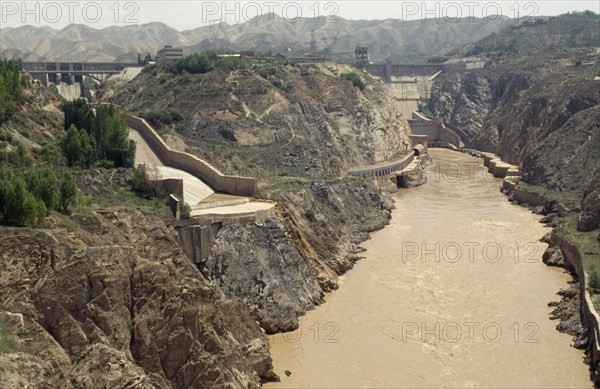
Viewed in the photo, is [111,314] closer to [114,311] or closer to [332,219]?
[114,311]

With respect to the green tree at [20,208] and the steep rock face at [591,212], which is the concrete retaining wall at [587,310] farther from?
the green tree at [20,208]

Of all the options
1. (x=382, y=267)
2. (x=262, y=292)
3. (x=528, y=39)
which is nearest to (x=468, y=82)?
(x=528, y=39)

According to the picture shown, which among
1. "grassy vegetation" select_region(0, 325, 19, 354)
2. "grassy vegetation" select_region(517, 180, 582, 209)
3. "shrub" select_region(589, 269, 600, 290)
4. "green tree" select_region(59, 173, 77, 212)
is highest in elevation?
"green tree" select_region(59, 173, 77, 212)

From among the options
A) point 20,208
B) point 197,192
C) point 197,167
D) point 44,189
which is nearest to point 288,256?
point 197,192

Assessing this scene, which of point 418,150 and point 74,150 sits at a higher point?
point 74,150

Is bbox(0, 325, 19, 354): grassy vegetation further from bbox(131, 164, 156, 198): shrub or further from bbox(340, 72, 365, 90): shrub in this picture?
bbox(340, 72, 365, 90): shrub

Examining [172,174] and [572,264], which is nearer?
[572,264]

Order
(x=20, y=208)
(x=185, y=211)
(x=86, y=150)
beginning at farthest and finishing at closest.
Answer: (x=86, y=150), (x=185, y=211), (x=20, y=208)

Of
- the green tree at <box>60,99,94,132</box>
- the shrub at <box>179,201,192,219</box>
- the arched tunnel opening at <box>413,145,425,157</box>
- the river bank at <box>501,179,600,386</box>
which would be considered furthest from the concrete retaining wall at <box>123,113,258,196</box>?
the arched tunnel opening at <box>413,145,425,157</box>
